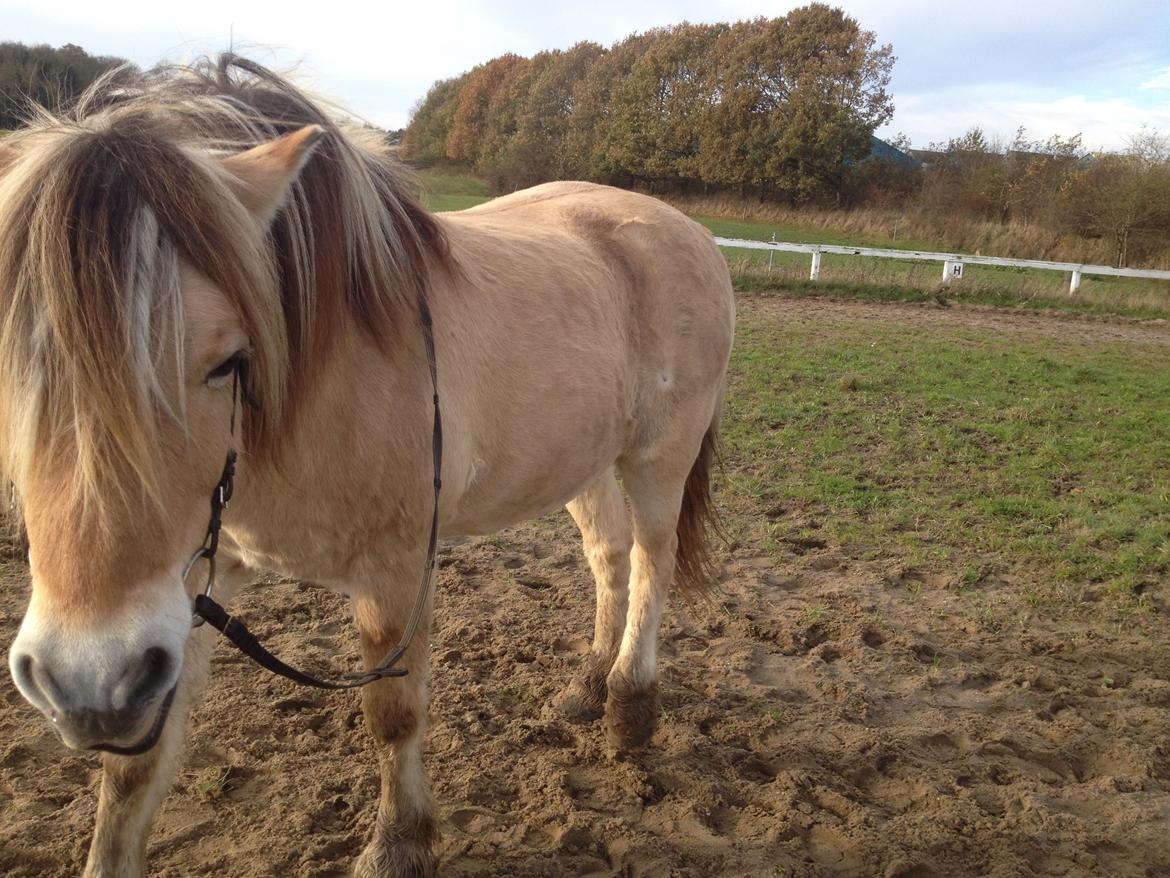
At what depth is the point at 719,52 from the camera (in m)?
33.9

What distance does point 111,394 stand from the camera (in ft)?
4.19

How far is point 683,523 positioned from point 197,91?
8.36 feet

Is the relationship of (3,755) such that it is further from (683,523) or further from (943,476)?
(943,476)

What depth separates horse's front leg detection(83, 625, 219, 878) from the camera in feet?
6.84

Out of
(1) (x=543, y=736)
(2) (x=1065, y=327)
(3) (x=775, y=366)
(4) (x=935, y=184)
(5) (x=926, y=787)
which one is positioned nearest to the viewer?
(5) (x=926, y=787)

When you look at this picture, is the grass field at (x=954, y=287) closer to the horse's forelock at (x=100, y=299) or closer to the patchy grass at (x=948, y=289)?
the patchy grass at (x=948, y=289)

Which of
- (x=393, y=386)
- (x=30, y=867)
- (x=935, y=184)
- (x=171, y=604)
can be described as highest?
(x=935, y=184)

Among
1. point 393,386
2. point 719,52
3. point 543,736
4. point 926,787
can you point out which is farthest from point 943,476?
point 719,52

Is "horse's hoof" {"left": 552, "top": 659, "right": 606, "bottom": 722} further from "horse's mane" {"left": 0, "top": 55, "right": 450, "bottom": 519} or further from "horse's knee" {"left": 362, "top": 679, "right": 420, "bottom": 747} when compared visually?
"horse's mane" {"left": 0, "top": 55, "right": 450, "bottom": 519}

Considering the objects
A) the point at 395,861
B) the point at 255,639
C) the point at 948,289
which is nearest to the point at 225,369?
the point at 255,639

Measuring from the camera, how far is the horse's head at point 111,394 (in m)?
1.28

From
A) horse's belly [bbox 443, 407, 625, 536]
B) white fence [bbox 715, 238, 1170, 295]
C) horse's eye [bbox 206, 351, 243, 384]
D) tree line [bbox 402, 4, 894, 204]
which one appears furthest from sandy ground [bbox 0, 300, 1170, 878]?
tree line [bbox 402, 4, 894, 204]

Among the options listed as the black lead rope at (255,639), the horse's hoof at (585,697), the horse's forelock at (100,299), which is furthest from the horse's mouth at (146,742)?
the horse's hoof at (585,697)

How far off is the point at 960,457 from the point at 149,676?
614 centimetres
